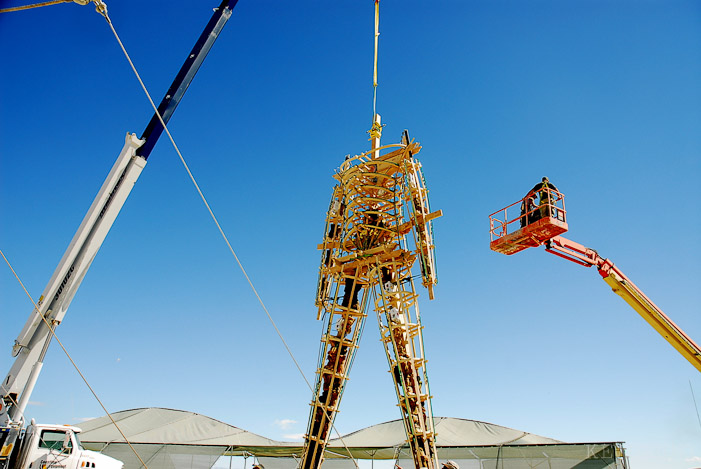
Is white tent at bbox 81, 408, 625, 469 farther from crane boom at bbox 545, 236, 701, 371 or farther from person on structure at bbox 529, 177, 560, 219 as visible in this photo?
person on structure at bbox 529, 177, 560, 219

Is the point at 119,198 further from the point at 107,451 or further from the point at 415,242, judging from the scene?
the point at 107,451

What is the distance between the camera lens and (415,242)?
18.8 m

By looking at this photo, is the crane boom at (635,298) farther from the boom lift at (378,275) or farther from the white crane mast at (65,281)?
the white crane mast at (65,281)

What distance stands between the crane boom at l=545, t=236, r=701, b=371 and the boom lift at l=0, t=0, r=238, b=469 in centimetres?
1367

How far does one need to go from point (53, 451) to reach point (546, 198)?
1664 cm

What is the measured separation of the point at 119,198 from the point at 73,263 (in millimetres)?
2047

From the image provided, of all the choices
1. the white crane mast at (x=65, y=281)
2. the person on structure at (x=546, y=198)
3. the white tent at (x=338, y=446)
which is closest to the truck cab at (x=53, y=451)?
the white crane mast at (x=65, y=281)

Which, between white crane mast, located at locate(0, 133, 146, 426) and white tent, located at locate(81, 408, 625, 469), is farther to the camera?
white tent, located at locate(81, 408, 625, 469)

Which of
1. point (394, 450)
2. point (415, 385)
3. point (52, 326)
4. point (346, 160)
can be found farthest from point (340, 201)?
point (394, 450)

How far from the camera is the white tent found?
21.5 m

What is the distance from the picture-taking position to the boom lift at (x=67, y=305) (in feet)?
39.6

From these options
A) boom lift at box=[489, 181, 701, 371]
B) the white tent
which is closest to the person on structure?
boom lift at box=[489, 181, 701, 371]

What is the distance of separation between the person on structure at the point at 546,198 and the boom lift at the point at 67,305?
37.8 feet

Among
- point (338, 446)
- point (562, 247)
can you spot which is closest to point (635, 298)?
point (562, 247)
